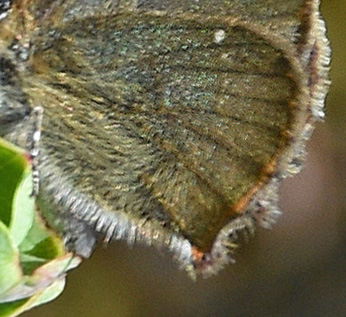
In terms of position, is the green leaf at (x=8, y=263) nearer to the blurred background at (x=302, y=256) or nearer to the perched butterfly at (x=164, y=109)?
the perched butterfly at (x=164, y=109)

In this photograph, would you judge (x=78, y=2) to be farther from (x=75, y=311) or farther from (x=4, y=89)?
(x=75, y=311)

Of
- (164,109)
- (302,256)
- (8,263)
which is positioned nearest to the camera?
(8,263)

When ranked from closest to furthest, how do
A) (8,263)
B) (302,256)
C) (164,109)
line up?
1. (8,263)
2. (164,109)
3. (302,256)

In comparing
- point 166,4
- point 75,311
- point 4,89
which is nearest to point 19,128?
point 4,89

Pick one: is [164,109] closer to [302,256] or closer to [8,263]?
[8,263]

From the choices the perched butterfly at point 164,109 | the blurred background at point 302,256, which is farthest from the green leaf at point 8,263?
the blurred background at point 302,256

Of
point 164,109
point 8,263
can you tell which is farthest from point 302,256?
point 8,263
